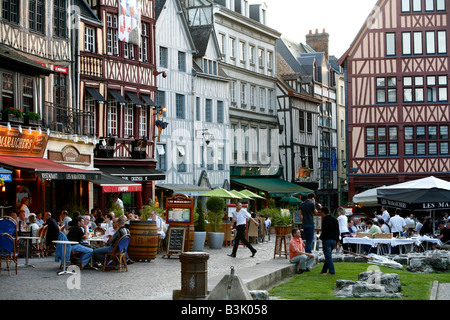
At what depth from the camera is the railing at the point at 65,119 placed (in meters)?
26.8

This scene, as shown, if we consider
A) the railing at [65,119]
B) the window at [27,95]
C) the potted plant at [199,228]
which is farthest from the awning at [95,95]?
the potted plant at [199,228]

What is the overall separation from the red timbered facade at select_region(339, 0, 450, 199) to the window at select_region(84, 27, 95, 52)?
61.4ft

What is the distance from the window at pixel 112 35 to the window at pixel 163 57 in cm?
539

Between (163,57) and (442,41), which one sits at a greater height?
(442,41)

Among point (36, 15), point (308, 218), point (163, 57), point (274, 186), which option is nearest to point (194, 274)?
point (308, 218)

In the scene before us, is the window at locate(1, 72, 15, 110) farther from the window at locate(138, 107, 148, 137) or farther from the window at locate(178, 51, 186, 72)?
the window at locate(178, 51, 186, 72)

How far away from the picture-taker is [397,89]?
46.0 meters

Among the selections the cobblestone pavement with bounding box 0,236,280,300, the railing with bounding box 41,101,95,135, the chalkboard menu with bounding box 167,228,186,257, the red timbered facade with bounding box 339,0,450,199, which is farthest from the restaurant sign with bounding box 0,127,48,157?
the red timbered facade with bounding box 339,0,450,199

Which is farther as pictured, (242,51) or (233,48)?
(242,51)

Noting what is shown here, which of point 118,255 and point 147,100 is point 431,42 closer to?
point 147,100

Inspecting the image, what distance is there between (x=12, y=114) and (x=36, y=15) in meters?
4.69

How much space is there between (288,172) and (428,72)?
12354 millimetres

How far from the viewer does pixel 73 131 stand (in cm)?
2858
